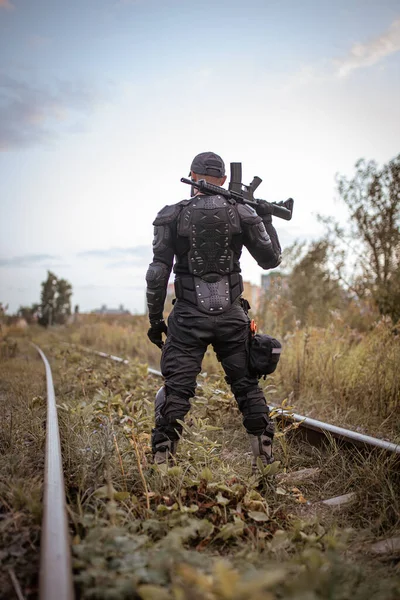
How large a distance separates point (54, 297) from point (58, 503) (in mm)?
59137

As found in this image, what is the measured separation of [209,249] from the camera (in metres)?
3.30

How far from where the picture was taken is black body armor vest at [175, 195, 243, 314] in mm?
3279

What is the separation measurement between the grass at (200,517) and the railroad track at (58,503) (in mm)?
76

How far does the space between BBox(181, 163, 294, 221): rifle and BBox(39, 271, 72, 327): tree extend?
51231 millimetres

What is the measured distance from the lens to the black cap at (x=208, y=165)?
11.5 ft

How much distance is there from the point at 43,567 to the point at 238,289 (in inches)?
88.7

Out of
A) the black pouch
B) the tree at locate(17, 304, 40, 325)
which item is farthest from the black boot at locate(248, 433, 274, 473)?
the tree at locate(17, 304, 40, 325)

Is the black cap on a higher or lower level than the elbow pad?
higher

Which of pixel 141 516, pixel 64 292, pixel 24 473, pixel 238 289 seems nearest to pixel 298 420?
pixel 238 289

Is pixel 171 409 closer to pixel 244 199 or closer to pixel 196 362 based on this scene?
pixel 196 362

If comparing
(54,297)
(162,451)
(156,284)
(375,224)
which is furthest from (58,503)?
(54,297)

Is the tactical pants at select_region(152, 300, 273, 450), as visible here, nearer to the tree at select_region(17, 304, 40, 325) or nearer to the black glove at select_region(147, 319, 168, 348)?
the black glove at select_region(147, 319, 168, 348)

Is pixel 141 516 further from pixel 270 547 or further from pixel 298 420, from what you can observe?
pixel 298 420

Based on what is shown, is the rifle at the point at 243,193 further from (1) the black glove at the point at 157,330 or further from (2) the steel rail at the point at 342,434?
(2) the steel rail at the point at 342,434
